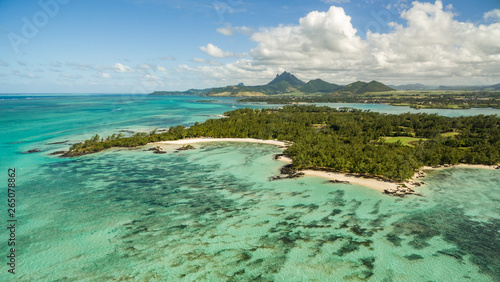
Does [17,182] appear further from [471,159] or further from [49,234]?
[471,159]

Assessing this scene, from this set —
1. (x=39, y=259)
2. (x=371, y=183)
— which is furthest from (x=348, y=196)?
(x=39, y=259)

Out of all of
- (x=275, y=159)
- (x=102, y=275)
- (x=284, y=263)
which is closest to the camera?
(x=102, y=275)

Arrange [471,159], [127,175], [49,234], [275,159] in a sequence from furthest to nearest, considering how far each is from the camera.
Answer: [275,159], [471,159], [127,175], [49,234]

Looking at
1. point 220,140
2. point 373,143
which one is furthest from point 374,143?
point 220,140

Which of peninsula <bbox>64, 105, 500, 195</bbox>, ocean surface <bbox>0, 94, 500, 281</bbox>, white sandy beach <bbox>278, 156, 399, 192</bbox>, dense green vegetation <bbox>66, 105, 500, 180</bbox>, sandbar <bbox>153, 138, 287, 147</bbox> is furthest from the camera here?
sandbar <bbox>153, 138, 287, 147</bbox>

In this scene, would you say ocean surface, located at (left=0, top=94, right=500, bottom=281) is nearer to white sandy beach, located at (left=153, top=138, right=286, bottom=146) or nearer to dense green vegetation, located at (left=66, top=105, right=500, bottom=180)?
dense green vegetation, located at (left=66, top=105, right=500, bottom=180)

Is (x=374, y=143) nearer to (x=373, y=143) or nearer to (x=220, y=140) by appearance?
(x=373, y=143)

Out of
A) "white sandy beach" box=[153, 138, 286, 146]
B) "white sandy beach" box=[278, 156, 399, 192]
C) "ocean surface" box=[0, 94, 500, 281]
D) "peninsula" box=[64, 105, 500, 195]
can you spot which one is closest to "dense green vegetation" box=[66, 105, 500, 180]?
"peninsula" box=[64, 105, 500, 195]
